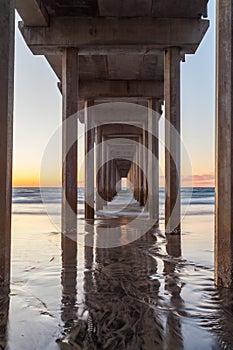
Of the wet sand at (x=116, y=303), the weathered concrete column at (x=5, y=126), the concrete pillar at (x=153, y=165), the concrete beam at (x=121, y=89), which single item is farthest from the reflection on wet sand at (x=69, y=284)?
the concrete beam at (x=121, y=89)

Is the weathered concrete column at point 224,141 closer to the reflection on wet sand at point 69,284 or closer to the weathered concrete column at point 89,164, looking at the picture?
the reflection on wet sand at point 69,284

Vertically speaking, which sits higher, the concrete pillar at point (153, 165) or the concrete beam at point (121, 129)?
the concrete beam at point (121, 129)

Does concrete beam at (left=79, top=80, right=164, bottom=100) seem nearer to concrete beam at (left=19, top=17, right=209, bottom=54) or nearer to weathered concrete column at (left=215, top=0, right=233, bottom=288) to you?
concrete beam at (left=19, top=17, right=209, bottom=54)

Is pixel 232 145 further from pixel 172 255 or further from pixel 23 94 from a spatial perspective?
pixel 23 94

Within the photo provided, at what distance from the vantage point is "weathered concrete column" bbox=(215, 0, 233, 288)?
469 centimetres

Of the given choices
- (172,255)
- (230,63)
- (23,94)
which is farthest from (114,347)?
(23,94)

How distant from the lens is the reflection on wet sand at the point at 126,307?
3.24 m

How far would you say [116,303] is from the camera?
168 inches

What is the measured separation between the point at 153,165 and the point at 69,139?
4469 mm

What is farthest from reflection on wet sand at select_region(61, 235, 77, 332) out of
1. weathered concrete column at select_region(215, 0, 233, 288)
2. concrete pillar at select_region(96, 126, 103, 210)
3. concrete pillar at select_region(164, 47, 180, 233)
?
concrete pillar at select_region(96, 126, 103, 210)

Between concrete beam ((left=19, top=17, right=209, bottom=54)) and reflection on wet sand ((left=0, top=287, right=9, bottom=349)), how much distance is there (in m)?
7.28

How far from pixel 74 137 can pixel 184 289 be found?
262 inches

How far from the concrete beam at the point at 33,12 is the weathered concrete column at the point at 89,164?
554 cm

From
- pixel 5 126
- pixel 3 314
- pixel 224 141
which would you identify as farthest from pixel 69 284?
pixel 224 141
